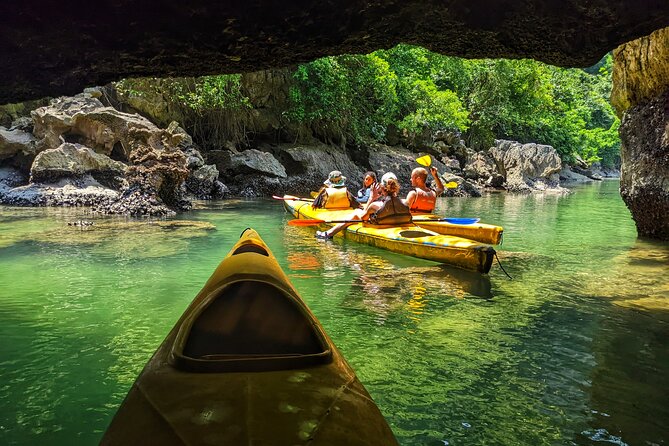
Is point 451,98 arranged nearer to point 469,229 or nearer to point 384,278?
point 469,229

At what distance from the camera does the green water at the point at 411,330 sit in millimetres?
3029

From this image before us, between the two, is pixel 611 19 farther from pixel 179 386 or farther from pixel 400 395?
pixel 179 386

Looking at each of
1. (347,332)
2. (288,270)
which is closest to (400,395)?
(347,332)

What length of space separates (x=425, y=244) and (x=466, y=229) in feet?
4.47

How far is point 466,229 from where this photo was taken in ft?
27.0

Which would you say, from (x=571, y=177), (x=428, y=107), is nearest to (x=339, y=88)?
(x=428, y=107)

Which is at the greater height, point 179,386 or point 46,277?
point 179,386

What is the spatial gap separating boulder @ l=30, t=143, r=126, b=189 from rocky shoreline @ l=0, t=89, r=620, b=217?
2 cm

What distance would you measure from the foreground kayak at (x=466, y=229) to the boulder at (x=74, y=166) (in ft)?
28.2

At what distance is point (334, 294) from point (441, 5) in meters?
3.45

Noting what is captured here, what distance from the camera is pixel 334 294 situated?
18.8 ft

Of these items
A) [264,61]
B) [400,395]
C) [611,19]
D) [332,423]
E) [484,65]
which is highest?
[484,65]

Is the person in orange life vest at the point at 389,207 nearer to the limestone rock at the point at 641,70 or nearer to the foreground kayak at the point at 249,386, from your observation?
the limestone rock at the point at 641,70

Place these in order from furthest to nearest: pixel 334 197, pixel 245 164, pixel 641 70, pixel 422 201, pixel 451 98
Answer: pixel 451 98 < pixel 245 164 < pixel 334 197 < pixel 422 201 < pixel 641 70
